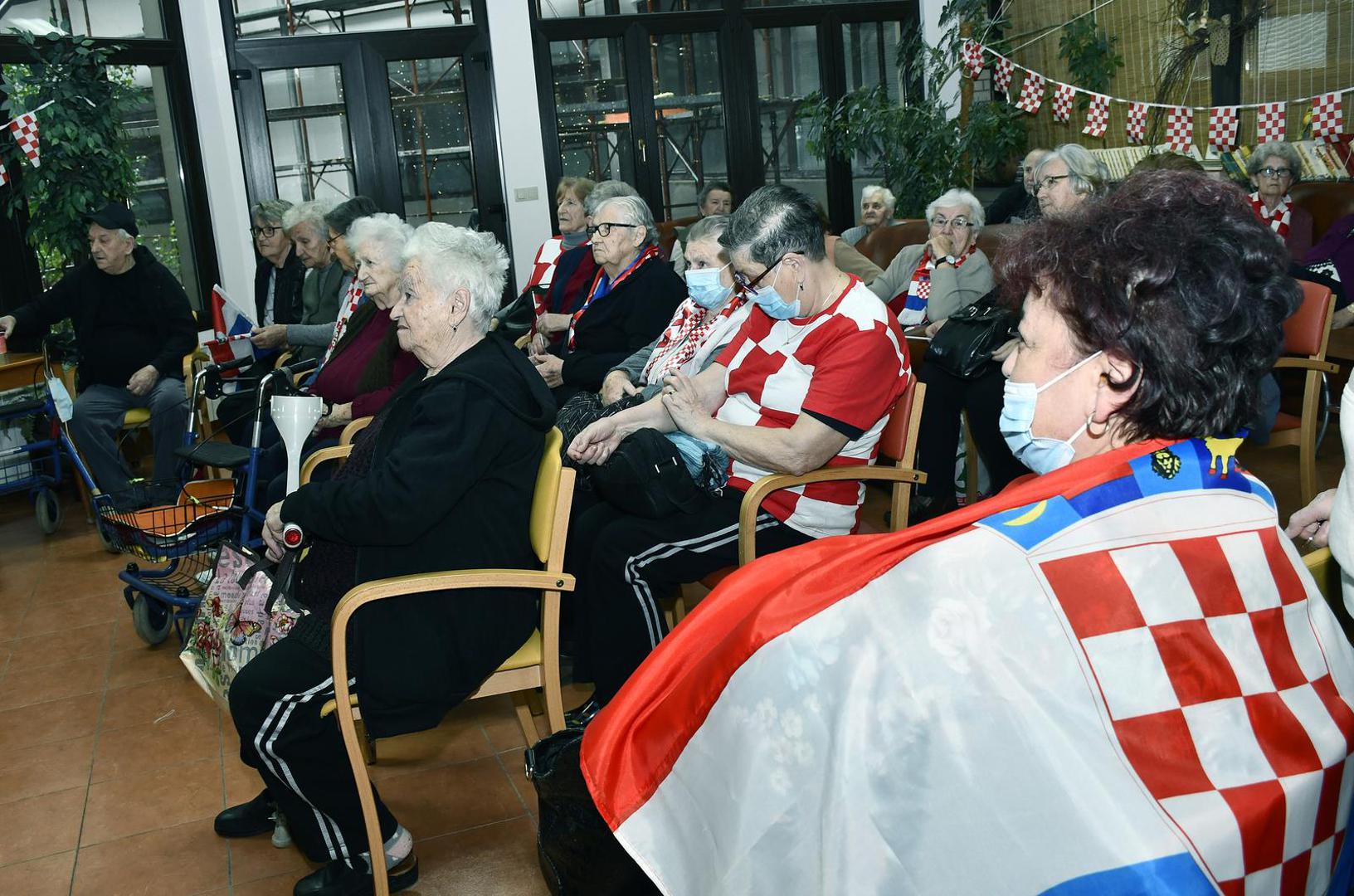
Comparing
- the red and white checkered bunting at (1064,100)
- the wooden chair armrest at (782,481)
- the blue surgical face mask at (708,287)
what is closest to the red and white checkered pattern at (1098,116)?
the red and white checkered bunting at (1064,100)

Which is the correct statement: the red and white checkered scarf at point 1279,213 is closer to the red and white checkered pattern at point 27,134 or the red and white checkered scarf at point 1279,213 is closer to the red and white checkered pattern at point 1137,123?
the red and white checkered pattern at point 1137,123

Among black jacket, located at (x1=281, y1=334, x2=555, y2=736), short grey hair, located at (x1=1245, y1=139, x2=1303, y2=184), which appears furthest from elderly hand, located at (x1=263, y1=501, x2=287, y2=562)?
short grey hair, located at (x1=1245, y1=139, x2=1303, y2=184)

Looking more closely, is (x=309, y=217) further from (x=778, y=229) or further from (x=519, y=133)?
(x=519, y=133)

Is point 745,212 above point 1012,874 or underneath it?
above

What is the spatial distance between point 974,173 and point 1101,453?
701cm

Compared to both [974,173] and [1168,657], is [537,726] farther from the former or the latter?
[974,173]

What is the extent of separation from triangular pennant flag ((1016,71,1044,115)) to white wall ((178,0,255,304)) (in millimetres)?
5411

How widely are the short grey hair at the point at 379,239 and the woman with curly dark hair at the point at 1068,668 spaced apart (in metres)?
2.32

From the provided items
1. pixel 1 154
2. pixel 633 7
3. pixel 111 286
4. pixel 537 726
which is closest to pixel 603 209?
pixel 537 726

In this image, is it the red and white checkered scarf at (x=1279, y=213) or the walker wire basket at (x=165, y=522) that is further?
the red and white checkered scarf at (x=1279, y=213)

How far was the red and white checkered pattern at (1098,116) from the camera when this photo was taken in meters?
6.91

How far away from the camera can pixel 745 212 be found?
2.66 meters

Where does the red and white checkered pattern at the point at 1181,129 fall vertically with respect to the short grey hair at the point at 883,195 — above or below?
above

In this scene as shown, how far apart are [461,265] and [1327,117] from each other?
5369 mm
